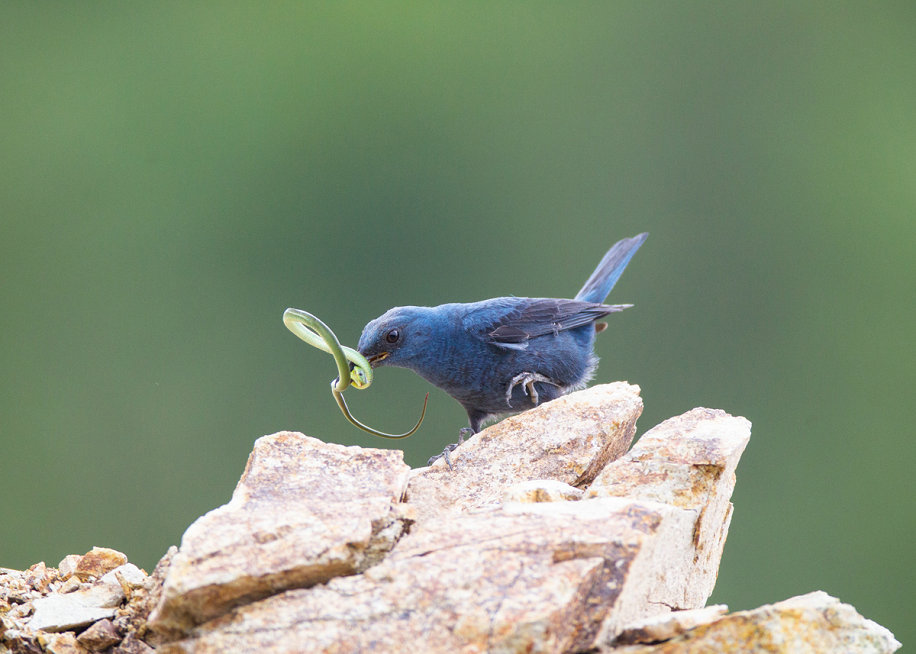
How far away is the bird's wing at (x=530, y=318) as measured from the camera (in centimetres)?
346

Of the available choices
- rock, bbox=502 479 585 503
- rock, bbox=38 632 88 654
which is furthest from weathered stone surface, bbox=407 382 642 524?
rock, bbox=38 632 88 654

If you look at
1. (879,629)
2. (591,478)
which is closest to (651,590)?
(879,629)

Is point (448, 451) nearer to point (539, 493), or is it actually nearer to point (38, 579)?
point (539, 493)

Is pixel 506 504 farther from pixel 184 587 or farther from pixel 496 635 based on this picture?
pixel 184 587

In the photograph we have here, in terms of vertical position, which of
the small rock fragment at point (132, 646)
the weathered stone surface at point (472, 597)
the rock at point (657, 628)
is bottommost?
the rock at point (657, 628)

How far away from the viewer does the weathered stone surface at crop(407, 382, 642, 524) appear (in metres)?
2.40

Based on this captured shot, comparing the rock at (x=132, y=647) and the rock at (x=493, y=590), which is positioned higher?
the rock at (x=132, y=647)

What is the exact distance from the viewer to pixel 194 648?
1608mm

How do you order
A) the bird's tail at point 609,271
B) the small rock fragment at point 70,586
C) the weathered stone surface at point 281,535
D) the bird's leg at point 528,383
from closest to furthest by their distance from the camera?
the weathered stone surface at point 281,535, the small rock fragment at point 70,586, the bird's leg at point 528,383, the bird's tail at point 609,271

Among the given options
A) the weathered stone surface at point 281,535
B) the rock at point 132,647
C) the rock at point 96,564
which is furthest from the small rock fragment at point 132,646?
the rock at point 96,564

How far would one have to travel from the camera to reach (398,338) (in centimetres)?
Answer: 323

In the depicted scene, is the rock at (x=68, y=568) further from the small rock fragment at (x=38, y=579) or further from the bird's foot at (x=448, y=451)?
the bird's foot at (x=448, y=451)

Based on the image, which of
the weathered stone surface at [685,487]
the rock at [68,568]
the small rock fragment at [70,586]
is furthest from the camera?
the rock at [68,568]

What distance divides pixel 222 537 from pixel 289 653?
1.04ft
